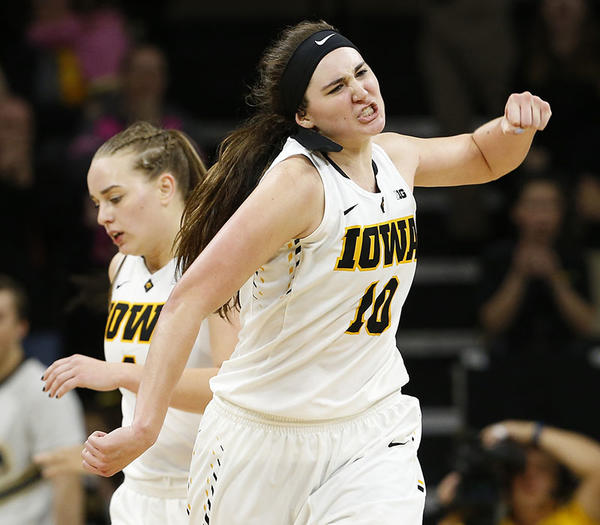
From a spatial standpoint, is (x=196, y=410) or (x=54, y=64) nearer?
(x=196, y=410)

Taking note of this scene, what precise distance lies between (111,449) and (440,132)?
541cm

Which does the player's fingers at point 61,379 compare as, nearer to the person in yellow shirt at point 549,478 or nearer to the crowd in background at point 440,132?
the person in yellow shirt at point 549,478

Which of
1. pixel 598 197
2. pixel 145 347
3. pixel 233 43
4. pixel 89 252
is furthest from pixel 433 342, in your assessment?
pixel 145 347

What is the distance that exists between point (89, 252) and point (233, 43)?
2685mm

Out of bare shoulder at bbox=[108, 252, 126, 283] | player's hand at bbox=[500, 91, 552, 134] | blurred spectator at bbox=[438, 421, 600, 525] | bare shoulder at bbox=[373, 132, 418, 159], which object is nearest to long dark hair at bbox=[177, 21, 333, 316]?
bare shoulder at bbox=[373, 132, 418, 159]

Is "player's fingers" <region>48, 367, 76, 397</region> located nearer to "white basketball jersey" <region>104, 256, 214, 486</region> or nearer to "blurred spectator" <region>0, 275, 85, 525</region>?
"white basketball jersey" <region>104, 256, 214, 486</region>

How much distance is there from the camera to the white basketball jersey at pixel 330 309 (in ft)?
9.72

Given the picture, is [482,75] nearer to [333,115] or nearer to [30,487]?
[30,487]

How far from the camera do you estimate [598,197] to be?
7.20 meters

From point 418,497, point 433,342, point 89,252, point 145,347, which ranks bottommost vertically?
point 433,342

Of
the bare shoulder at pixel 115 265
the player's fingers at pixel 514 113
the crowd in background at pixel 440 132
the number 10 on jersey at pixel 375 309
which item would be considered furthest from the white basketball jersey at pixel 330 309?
the crowd in background at pixel 440 132

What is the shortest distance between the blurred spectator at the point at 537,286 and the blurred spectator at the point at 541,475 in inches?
36.1

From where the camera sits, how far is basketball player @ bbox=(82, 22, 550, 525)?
2916 mm

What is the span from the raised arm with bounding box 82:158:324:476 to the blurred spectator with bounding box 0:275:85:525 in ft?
8.26
